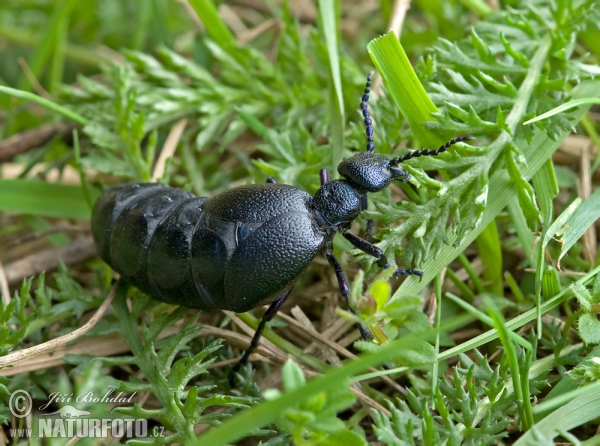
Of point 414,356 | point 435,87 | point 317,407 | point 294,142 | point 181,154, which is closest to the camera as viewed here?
point 317,407

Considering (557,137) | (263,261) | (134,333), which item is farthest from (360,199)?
(134,333)

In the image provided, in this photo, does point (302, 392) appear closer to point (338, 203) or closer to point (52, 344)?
point (338, 203)

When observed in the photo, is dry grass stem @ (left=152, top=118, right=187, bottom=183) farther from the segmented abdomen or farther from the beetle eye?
the beetle eye

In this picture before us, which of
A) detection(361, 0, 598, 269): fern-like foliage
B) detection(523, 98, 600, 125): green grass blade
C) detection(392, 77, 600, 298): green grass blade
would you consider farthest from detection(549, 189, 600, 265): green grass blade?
Answer: detection(523, 98, 600, 125): green grass blade

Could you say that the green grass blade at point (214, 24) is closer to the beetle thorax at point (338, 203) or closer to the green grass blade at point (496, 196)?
the beetle thorax at point (338, 203)

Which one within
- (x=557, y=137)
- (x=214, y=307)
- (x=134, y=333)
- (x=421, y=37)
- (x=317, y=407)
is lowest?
(x=134, y=333)

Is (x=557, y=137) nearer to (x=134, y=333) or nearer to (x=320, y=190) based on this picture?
(x=320, y=190)

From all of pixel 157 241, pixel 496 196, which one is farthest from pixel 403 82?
pixel 157 241
